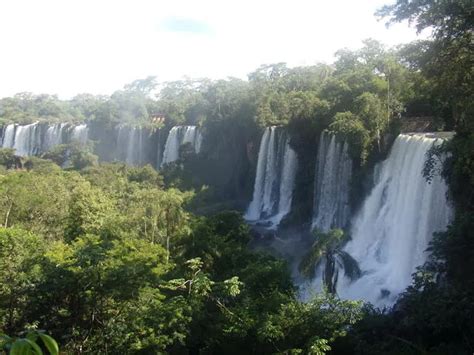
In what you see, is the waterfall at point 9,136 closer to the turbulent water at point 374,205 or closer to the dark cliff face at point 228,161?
the dark cliff face at point 228,161

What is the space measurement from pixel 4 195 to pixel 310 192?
55.1 feet

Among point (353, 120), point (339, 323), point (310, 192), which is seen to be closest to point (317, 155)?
point (310, 192)

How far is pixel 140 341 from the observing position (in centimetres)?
1001

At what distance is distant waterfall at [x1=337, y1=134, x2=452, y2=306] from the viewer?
16.4 m

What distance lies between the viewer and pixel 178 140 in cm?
4634

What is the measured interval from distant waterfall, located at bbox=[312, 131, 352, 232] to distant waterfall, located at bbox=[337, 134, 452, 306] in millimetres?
2509

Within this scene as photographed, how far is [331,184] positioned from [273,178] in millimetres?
7263

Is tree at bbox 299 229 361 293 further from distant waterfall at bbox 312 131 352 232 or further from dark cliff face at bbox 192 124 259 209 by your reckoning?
dark cliff face at bbox 192 124 259 209

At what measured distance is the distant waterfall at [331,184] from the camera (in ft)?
80.3

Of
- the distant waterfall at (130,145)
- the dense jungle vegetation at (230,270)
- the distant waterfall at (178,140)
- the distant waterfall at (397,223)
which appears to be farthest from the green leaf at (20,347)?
the distant waterfall at (130,145)

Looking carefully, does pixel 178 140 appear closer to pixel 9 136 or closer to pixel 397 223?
pixel 397 223

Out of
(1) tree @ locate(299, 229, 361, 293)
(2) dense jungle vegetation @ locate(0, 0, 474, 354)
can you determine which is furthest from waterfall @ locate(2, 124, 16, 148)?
(1) tree @ locate(299, 229, 361, 293)

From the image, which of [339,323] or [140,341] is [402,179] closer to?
[339,323]

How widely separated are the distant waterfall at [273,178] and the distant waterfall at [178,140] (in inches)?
448
